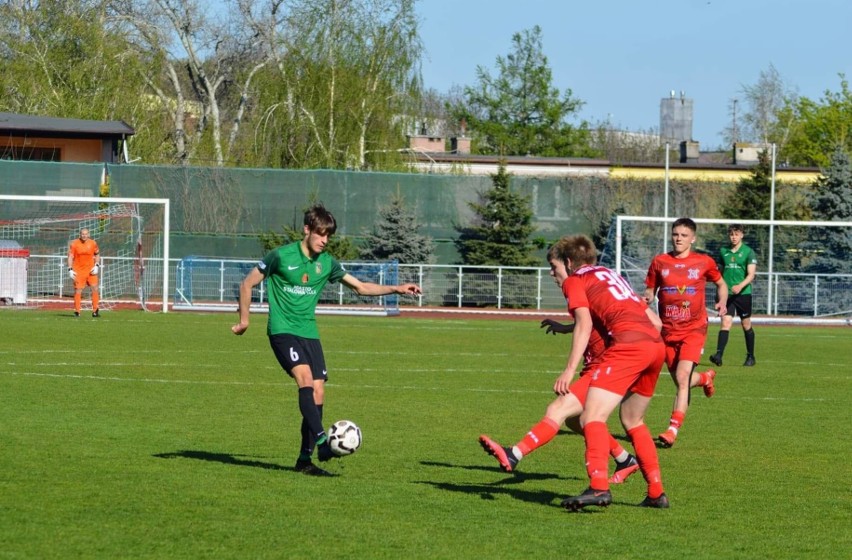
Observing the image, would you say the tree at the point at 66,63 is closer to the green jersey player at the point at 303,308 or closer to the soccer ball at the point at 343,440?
the green jersey player at the point at 303,308

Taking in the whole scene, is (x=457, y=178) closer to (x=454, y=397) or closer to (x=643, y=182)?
(x=643, y=182)

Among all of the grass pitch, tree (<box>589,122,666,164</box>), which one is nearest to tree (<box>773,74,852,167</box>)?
tree (<box>589,122,666,164</box>)

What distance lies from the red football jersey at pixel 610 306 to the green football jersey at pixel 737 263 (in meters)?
10.6

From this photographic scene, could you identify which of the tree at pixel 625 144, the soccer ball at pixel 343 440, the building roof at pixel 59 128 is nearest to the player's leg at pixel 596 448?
the soccer ball at pixel 343 440

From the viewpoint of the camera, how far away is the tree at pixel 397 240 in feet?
118

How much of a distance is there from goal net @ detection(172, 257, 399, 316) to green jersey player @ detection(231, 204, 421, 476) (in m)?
21.7

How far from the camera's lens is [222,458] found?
9242 millimetres

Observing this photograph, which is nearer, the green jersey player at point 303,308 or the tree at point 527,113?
the green jersey player at point 303,308

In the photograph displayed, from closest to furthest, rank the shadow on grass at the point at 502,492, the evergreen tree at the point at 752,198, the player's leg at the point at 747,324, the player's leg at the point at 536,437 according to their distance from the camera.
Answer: the player's leg at the point at 536,437 < the shadow on grass at the point at 502,492 < the player's leg at the point at 747,324 < the evergreen tree at the point at 752,198

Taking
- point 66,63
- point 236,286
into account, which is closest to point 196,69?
point 66,63

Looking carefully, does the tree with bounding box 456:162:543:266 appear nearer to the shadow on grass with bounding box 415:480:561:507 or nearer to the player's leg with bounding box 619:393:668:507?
the shadow on grass with bounding box 415:480:561:507

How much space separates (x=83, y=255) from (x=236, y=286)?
6519 mm

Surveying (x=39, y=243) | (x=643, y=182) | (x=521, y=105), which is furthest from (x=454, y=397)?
(x=521, y=105)

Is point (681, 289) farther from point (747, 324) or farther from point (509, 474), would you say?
point (747, 324)
